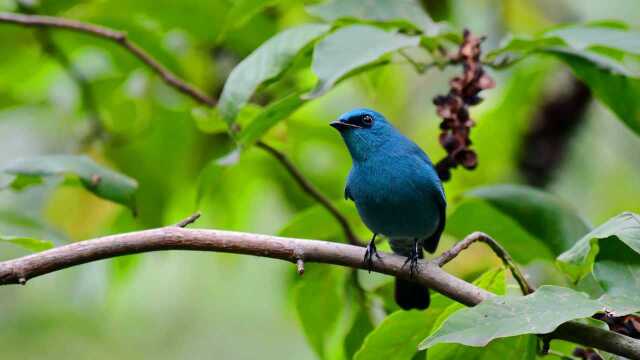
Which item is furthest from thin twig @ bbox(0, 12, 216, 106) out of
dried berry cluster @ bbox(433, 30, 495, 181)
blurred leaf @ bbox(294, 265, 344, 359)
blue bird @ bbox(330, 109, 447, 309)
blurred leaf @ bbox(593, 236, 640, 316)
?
blurred leaf @ bbox(593, 236, 640, 316)

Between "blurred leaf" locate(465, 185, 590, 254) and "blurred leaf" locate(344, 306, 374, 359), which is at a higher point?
"blurred leaf" locate(465, 185, 590, 254)

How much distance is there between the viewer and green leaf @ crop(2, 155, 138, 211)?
3637 millimetres

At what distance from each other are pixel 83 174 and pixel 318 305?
3.35 feet

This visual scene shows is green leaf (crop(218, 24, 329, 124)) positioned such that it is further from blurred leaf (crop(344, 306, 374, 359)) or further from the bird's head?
the bird's head

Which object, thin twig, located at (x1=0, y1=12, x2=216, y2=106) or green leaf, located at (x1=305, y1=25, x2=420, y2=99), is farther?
thin twig, located at (x1=0, y1=12, x2=216, y2=106)

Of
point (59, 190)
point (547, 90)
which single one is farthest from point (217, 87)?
point (547, 90)

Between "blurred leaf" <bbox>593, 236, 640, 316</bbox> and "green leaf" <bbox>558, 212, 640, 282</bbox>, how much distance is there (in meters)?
0.03

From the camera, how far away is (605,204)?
6.91 meters

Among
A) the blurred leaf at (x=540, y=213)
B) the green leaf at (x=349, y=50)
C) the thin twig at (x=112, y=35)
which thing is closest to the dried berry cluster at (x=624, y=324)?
the blurred leaf at (x=540, y=213)

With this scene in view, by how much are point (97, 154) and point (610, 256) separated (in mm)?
3118

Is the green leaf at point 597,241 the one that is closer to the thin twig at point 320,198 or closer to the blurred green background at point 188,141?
the thin twig at point 320,198

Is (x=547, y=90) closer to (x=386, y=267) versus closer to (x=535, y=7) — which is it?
(x=535, y=7)

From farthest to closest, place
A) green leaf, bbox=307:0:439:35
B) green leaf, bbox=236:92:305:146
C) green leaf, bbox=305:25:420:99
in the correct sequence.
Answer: green leaf, bbox=307:0:439:35 → green leaf, bbox=236:92:305:146 → green leaf, bbox=305:25:420:99

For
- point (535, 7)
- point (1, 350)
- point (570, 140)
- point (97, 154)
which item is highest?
point (535, 7)
